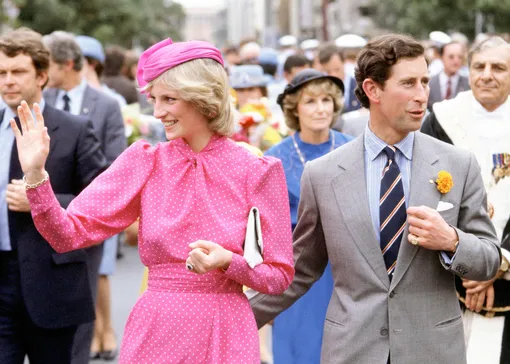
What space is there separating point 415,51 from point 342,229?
2.61ft

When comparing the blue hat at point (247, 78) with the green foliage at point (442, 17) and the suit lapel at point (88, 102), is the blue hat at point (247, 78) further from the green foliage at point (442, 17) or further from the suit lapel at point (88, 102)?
the green foliage at point (442, 17)

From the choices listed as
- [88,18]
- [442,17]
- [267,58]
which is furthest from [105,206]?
[442,17]

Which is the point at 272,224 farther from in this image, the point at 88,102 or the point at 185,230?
the point at 88,102

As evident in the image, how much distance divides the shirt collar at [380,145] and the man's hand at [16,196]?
1852 millimetres

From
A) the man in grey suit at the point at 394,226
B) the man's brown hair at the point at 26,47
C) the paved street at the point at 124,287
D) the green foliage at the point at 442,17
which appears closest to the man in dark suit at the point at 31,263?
the man's brown hair at the point at 26,47

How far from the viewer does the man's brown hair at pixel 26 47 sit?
6000mm

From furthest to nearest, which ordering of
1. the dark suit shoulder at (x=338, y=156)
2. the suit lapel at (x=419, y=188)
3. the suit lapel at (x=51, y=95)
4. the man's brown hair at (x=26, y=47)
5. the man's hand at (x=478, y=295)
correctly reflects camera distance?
the suit lapel at (x=51, y=95) → the man's brown hair at (x=26, y=47) → the man's hand at (x=478, y=295) → the dark suit shoulder at (x=338, y=156) → the suit lapel at (x=419, y=188)

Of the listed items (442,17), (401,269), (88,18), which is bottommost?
(442,17)

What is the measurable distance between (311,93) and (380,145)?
120 inches

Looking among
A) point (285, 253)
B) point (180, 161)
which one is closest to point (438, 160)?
point (285, 253)

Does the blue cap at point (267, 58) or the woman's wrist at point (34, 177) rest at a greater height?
the woman's wrist at point (34, 177)

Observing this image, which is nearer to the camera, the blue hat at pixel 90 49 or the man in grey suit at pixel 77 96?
the man in grey suit at pixel 77 96

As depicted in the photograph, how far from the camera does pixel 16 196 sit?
5.56 meters

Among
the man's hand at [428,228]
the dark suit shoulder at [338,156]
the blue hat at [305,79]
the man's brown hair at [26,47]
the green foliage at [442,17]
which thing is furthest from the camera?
the green foliage at [442,17]
